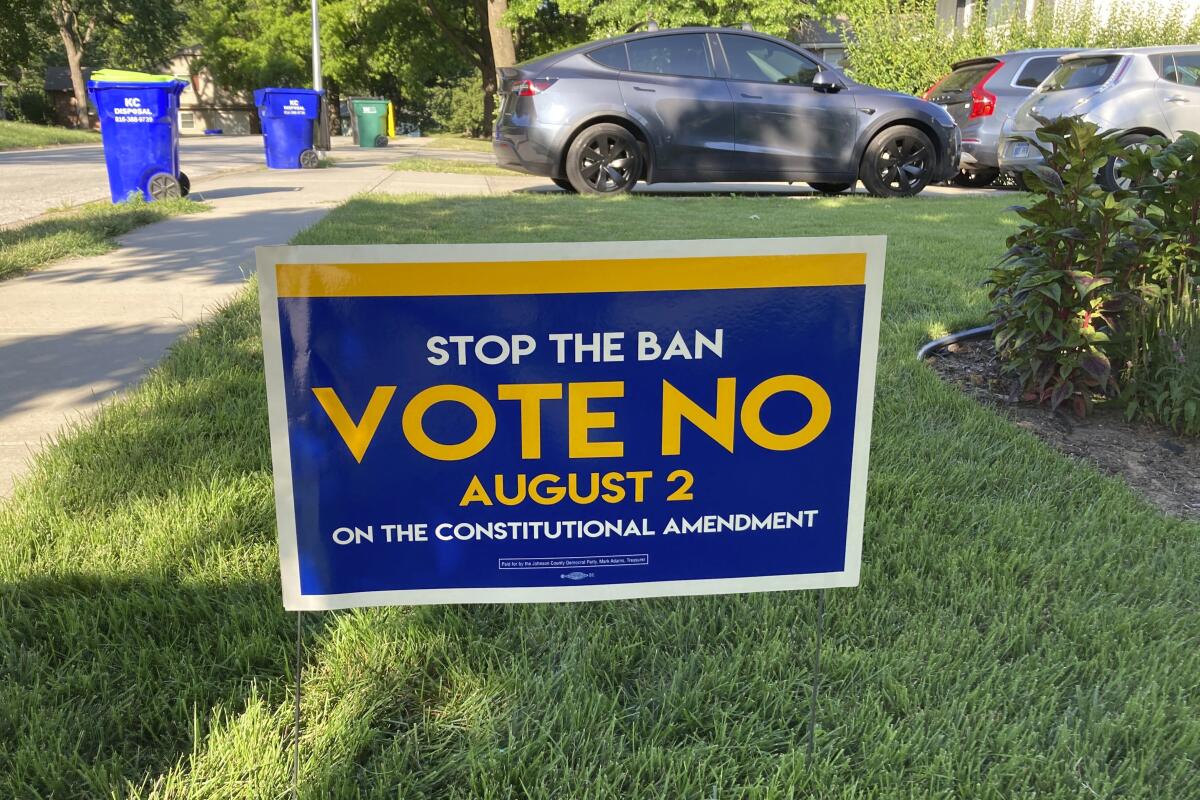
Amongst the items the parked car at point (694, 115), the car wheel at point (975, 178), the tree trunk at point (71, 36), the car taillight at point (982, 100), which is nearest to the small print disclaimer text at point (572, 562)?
the parked car at point (694, 115)

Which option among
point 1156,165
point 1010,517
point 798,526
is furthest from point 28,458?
point 1156,165

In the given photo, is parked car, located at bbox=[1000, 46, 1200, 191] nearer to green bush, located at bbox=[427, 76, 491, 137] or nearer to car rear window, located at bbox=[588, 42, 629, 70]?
car rear window, located at bbox=[588, 42, 629, 70]

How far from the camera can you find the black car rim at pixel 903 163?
391 inches

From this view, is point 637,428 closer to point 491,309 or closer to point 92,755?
point 491,309

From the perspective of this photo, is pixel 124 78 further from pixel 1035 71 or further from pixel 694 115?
pixel 1035 71

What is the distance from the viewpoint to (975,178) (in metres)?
13.8

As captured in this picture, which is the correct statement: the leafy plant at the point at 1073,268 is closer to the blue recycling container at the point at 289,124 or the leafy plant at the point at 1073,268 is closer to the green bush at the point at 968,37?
the blue recycling container at the point at 289,124

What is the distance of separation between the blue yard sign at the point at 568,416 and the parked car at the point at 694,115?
8.25 m

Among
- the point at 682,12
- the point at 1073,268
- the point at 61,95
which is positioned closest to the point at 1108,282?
the point at 1073,268

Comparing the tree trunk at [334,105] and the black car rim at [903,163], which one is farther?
the tree trunk at [334,105]

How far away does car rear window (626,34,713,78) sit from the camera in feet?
31.2

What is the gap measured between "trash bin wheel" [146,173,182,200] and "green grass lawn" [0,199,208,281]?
0.28 meters

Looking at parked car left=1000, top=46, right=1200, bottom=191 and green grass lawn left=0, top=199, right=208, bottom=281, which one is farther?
parked car left=1000, top=46, right=1200, bottom=191

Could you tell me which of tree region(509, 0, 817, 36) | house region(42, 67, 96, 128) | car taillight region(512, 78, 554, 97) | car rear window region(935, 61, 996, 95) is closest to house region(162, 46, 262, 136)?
house region(42, 67, 96, 128)
